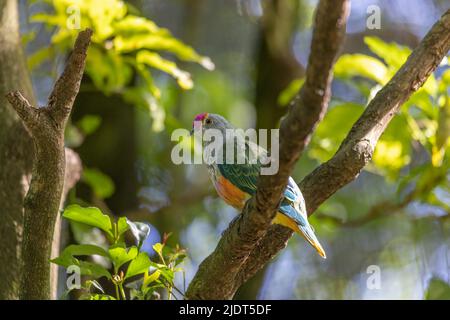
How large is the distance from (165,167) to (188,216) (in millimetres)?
462

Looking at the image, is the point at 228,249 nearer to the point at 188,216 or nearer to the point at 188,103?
the point at 188,216

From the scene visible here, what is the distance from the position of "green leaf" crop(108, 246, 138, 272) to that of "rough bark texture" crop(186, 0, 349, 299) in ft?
0.93

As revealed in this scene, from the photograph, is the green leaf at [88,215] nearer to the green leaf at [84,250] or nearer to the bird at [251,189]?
the green leaf at [84,250]

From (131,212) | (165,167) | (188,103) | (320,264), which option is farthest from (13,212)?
(320,264)

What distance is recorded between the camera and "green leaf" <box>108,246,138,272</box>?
2.85 meters

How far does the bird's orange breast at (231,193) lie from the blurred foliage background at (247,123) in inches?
33.6

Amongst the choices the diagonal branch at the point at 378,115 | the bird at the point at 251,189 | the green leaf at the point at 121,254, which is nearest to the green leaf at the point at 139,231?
the green leaf at the point at 121,254

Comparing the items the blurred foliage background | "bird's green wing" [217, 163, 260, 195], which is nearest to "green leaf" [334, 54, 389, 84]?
the blurred foliage background

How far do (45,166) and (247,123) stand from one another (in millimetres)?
4338

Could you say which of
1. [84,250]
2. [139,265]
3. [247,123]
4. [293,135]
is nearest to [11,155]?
[84,250]

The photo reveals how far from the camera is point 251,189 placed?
366cm

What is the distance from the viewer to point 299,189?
10.9 feet

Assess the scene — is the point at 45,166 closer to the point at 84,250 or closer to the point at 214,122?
the point at 84,250

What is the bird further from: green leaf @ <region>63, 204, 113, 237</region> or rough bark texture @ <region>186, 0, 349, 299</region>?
green leaf @ <region>63, 204, 113, 237</region>
